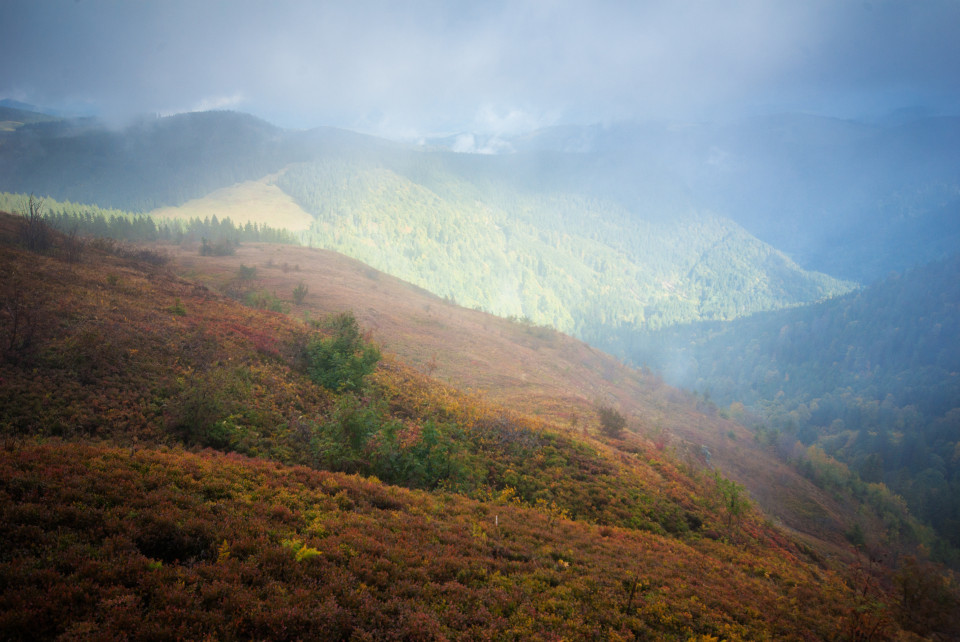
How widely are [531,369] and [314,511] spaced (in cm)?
5278

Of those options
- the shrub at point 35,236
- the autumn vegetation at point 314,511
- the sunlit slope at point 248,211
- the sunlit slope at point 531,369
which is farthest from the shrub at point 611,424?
→ the sunlit slope at point 248,211

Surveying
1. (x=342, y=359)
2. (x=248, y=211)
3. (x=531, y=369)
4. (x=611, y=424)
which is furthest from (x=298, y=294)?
(x=248, y=211)

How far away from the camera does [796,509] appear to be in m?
47.5

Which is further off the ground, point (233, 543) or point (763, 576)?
point (233, 543)

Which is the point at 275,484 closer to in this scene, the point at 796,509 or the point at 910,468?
the point at 796,509

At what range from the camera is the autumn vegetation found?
641 centimetres

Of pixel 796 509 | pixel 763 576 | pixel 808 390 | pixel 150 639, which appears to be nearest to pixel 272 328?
pixel 150 639

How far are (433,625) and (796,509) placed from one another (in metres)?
59.7

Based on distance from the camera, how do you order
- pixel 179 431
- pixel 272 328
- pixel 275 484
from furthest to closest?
pixel 272 328 → pixel 179 431 → pixel 275 484

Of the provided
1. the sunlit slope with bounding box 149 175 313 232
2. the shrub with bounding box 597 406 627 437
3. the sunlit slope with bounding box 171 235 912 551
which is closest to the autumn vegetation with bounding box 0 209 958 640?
the shrub with bounding box 597 406 627 437

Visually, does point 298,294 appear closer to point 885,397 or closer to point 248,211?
point 248,211

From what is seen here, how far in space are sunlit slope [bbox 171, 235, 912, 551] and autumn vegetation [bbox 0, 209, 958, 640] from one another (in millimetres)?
12351

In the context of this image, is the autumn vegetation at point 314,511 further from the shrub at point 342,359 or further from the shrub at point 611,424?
the shrub at point 611,424

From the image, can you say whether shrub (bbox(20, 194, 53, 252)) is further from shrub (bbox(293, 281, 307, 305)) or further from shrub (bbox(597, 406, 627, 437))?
shrub (bbox(597, 406, 627, 437))
